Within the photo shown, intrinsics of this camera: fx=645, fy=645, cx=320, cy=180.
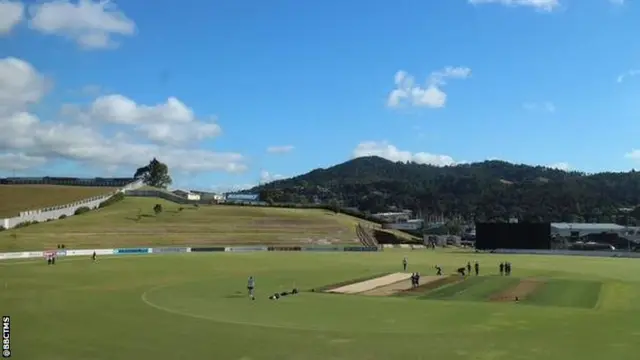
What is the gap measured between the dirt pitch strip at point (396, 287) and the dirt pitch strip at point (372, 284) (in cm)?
64

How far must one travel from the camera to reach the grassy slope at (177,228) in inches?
4454

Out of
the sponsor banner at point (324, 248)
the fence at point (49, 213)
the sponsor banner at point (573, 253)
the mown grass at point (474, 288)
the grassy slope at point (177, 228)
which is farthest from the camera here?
the sponsor banner at point (324, 248)

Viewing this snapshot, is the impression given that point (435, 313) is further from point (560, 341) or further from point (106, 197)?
point (106, 197)

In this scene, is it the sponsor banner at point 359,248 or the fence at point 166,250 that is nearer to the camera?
the fence at point 166,250

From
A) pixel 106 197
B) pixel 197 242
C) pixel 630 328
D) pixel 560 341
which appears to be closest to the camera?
pixel 560 341

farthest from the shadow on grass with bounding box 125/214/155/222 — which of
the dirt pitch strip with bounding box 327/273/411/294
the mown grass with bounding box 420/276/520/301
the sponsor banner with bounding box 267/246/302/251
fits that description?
the mown grass with bounding box 420/276/520/301

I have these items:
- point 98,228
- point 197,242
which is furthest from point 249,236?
point 98,228

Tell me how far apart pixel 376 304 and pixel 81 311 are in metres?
18.6

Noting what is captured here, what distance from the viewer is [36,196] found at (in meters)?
169

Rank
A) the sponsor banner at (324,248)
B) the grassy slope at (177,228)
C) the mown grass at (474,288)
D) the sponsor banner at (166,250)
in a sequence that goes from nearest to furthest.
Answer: the mown grass at (474,288) < the sponsor banner at (166,250) < the grassy slope at (177,228) < the sponsor banner at (324,248)

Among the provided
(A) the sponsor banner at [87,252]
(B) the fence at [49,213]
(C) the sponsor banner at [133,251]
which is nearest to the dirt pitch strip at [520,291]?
(C) the sponsor banner at [133,251]

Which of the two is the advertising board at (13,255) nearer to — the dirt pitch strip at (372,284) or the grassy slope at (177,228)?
the grassy slope at (177,228)

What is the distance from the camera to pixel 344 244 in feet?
452

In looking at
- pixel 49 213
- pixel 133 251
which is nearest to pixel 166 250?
pixel 133 251
